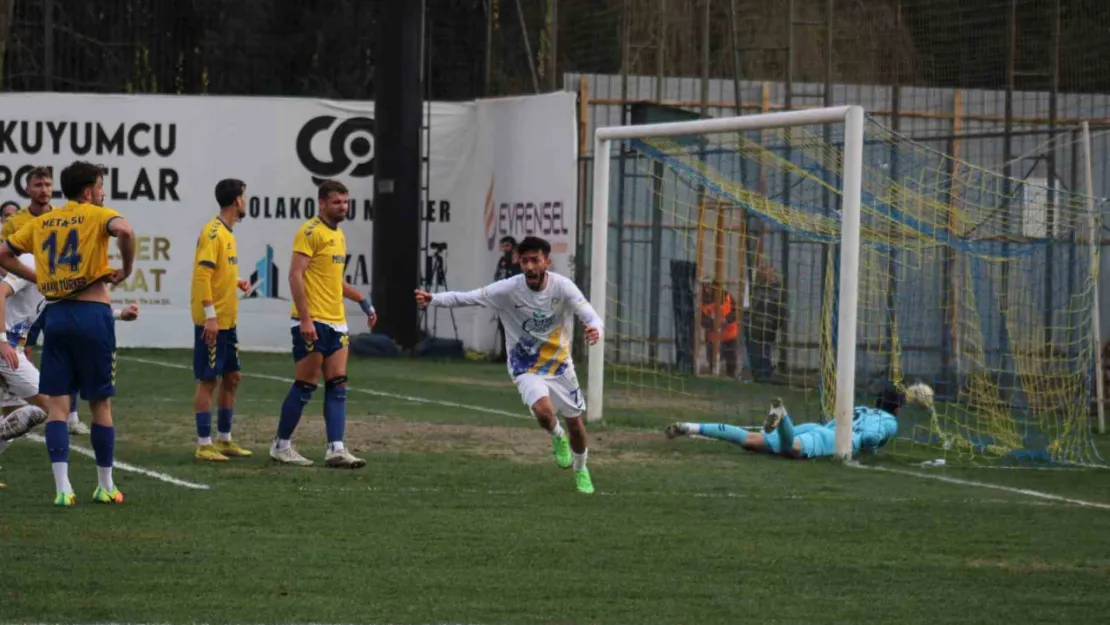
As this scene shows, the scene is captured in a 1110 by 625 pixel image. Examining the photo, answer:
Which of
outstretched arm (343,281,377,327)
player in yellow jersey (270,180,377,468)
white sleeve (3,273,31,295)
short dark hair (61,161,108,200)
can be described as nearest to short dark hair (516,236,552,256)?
outstretched arm (343,281,377,327)

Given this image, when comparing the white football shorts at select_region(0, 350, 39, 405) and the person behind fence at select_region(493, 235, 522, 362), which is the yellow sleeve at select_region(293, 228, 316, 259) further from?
the person behind fence at select_region(493, 235, 522, 362)

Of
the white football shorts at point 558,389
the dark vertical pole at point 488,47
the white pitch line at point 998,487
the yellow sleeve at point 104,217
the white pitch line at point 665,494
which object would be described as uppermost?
the dark vertical pole at point 488,47

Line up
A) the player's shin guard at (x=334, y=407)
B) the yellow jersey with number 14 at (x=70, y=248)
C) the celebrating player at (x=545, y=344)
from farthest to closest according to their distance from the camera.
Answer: the player's shin guard at (x=334, y=407)
the celebrating player at (x=545, y=344)
the yellow jersey with number 14 at (x=70, y=248)

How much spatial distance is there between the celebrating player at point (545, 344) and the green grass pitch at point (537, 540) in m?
0.43

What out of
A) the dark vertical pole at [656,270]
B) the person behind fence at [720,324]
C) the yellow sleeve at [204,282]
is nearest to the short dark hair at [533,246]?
the yellow sleeve at [204,282]

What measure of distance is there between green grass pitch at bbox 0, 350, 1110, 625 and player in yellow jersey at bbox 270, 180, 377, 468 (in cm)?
38

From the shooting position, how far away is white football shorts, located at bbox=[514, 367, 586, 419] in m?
12.0

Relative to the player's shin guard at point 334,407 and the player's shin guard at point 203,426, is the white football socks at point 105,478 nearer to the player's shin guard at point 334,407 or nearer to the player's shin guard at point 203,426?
the player's shin guard at point 334,407

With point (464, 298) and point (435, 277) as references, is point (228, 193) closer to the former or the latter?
point (464, 298)

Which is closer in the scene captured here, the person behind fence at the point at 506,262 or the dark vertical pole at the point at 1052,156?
the dark vertical pole at the point at 1052,156

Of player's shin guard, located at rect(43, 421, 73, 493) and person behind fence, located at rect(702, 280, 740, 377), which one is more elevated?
person behind fence, located at rect(702, 280, 740, 377)

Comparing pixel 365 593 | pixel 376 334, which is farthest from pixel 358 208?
pixel 365 593

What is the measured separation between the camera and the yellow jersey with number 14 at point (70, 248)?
1043 cm

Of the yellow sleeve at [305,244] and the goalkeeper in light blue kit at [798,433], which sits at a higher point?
the yellow sleeve at [305,244]
